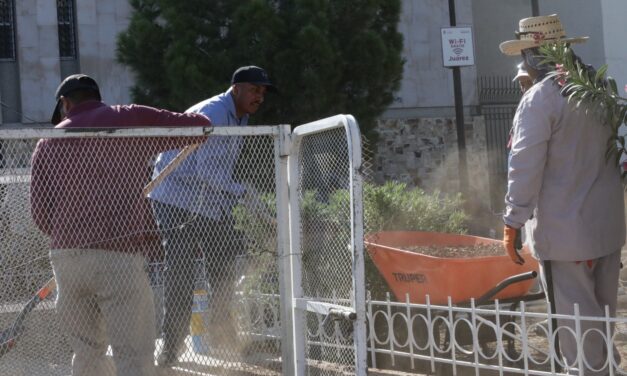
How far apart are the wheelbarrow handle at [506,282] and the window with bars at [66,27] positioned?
1293 centimetres

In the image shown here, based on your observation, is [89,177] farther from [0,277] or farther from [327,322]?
[327,322]

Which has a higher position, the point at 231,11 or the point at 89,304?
the point at 231,11

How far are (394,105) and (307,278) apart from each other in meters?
14.4

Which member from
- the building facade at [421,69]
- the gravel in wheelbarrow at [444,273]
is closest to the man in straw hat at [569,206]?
the gravel in wheelbarrow at [444,273]

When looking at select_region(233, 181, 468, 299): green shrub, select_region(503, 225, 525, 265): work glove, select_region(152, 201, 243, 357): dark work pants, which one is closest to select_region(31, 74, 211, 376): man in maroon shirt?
select_region(152, 201, 243, 357): dark work pants

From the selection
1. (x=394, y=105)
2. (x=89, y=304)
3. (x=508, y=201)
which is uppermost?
(x=394, y=105)

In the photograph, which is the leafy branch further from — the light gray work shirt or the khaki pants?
the khaki pants

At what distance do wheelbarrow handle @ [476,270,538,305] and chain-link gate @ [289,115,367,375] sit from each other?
774 millimetres

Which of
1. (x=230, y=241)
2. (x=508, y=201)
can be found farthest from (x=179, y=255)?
(x=508, y=201)

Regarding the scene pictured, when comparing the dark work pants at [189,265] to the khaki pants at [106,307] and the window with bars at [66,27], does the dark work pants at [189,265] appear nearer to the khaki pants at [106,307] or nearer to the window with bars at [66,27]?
the khaki pants at [106,307]

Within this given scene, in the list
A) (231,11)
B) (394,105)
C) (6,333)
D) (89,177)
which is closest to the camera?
(89,177)

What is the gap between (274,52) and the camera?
48.4 ft

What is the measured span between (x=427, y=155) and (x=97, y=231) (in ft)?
51.7

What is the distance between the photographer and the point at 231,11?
49.9 ft
